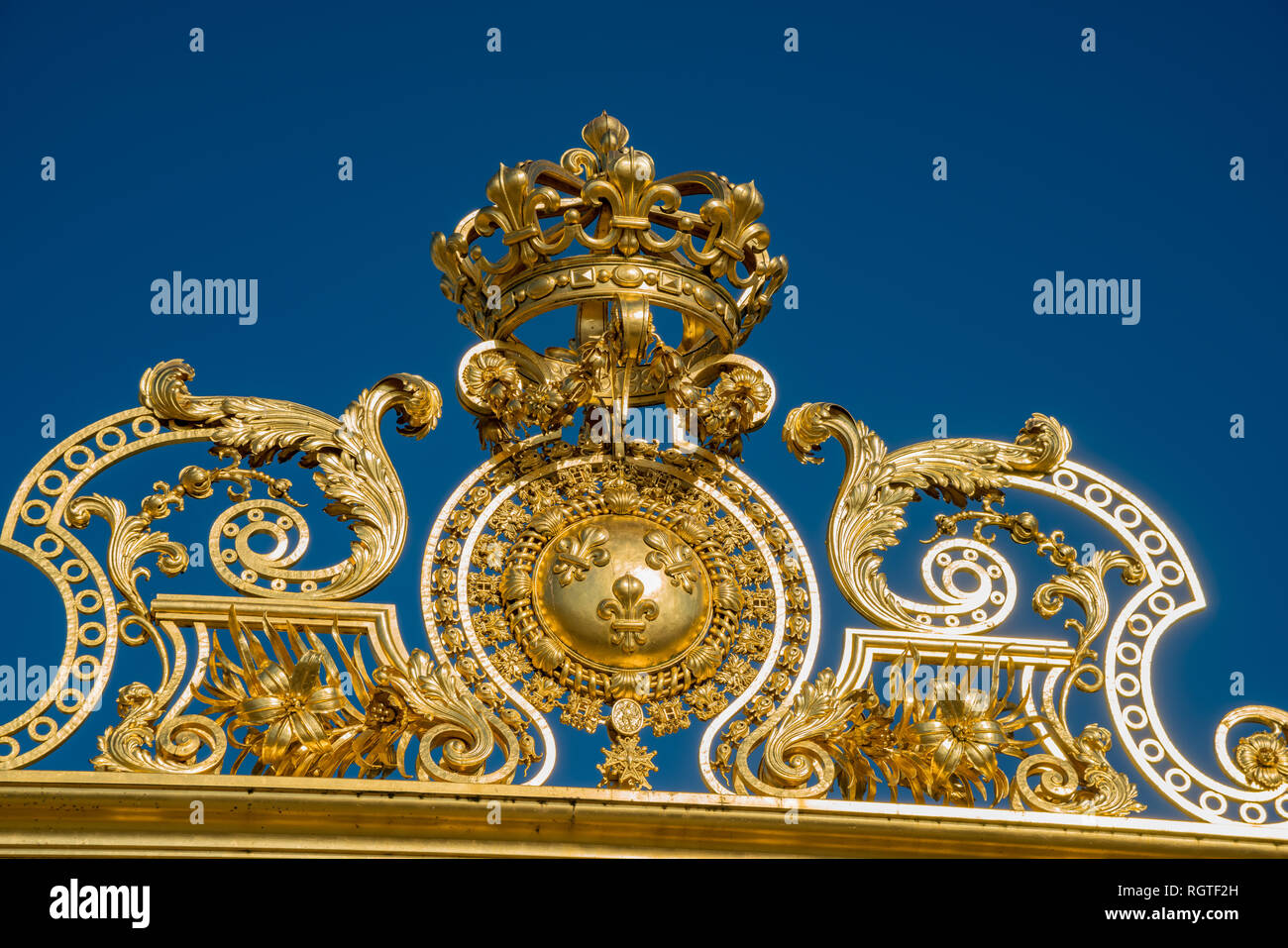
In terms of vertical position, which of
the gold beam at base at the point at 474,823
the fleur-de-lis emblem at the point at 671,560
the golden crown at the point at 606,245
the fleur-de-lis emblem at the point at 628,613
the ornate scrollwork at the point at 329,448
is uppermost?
the golden crown at the point at 606,245

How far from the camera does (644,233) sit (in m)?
4.76

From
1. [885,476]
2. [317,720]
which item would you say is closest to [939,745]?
[885,476]

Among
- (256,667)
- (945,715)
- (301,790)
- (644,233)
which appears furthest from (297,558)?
(945,715)

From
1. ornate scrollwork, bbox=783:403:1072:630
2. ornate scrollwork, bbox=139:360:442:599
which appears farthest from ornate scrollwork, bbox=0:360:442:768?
ornate scrollwork, bbox=783:403:1072:630

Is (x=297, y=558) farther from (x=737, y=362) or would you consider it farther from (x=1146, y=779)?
(x=1146, y=779)

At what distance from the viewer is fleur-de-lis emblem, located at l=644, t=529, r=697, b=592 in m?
4.66

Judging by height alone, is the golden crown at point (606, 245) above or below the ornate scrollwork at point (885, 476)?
above

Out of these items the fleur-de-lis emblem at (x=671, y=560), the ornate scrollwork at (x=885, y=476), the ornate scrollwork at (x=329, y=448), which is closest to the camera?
the ornate scrollwork at (x=329, y=448)

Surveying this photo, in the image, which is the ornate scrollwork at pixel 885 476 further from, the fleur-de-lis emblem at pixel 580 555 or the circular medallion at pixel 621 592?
the fleur-de-lis emblem at pixel 580 555

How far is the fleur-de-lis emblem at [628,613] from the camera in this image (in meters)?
4.59

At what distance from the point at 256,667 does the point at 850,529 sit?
146cm

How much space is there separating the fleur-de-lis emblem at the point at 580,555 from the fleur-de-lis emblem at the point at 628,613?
78 millimetres

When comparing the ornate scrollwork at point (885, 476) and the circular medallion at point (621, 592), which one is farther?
the ornate scrollwork at point (885, 476)

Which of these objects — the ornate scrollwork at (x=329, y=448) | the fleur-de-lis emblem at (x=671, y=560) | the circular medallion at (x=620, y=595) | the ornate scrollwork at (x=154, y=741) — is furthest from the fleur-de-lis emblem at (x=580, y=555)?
the ornate scrollwork at (x=154, y=741)
